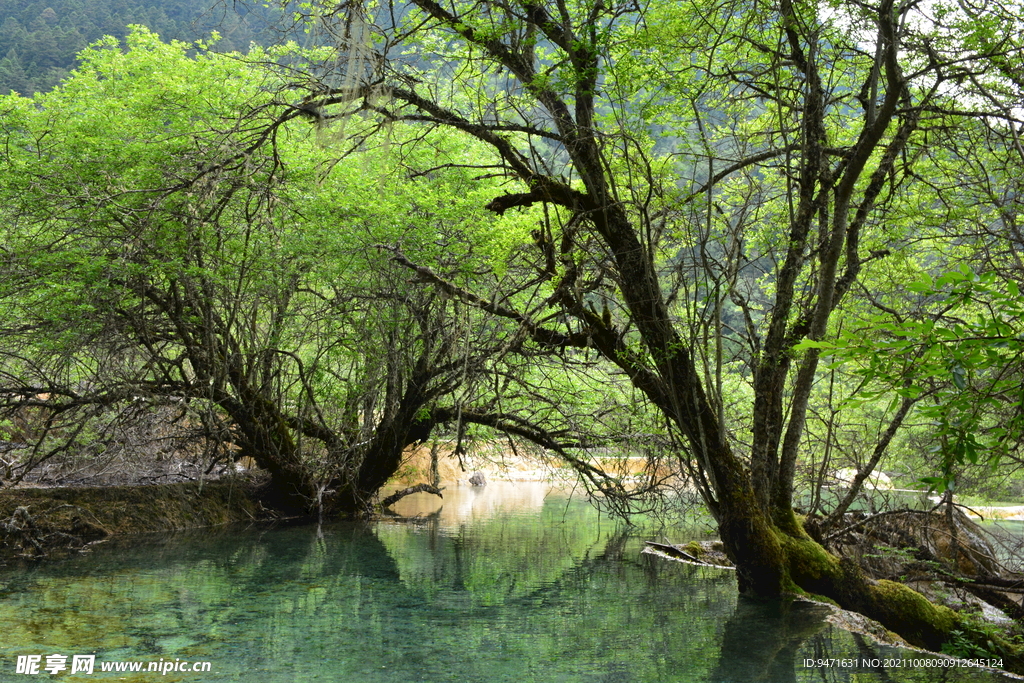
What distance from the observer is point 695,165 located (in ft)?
22.1

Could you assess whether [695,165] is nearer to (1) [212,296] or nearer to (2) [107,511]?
(1) [212,296]

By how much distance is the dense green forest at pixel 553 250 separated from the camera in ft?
19.0

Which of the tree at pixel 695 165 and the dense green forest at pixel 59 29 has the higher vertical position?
the dense green forest at pixel 59 29

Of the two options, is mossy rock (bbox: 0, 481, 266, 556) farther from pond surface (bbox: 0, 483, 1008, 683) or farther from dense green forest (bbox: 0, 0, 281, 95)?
dense green forest (bbox: 0, 0, 281, 95)

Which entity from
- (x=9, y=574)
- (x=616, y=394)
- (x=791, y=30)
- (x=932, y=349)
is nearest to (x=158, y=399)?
(x=9, y=574)

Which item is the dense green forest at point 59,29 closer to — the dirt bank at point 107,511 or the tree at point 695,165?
the dirt bank at point 107,511

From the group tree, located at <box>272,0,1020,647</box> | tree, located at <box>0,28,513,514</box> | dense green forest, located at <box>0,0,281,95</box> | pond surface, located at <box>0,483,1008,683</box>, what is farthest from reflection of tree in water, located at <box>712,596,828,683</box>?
dense green forest, located at <box>0,0,281,95</box>

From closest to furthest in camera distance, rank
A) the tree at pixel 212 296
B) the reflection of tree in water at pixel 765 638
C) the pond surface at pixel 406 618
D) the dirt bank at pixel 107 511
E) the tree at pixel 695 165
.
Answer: the pond surface at pixel 406 618
the reflection of tree in water at pixel 765 638
the tree at pixel 695 165
the dirt bank at pixel 107 511
the tree at pixel 212 296

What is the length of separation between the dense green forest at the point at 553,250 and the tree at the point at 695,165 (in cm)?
4

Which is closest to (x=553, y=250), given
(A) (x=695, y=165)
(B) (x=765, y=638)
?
(A) (x=695, y=165)

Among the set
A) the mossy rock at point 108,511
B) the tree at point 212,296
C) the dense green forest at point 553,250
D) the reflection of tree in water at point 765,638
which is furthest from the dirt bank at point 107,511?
the reflection of tree in water at point 765,638

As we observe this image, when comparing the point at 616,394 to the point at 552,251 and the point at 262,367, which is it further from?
the point at 262,367

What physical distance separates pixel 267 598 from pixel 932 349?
600 centimetres

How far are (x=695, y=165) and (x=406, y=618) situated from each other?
4.57 meters
